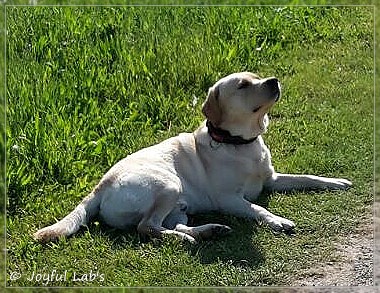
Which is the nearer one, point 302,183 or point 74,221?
point 74,221

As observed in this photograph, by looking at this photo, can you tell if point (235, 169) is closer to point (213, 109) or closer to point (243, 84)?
point (213, 109)

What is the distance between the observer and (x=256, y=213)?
4723 mm

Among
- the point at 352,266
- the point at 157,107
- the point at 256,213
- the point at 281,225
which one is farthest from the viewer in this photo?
the point at 157,107

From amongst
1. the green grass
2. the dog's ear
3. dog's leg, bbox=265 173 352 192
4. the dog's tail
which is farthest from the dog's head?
the dog's tail

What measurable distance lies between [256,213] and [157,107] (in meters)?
0.78

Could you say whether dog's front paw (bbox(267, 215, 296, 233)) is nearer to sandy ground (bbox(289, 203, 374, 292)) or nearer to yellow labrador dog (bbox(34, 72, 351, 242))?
yellow labrador dog (bbox(34, 72, 351, 242))

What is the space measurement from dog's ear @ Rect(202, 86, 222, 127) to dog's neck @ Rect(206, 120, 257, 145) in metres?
0.03

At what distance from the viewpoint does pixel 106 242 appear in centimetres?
462

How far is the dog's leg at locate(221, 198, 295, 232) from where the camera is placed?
4.60 meters

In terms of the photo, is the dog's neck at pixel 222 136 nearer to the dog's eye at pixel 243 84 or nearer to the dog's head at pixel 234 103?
the dog's head at pixel 234 103

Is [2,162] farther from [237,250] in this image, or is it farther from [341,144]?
[341,144]

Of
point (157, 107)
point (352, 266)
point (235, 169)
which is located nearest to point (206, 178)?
point (235, 169)

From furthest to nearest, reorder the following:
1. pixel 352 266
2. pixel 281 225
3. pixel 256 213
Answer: pixel 256 213 < pixel 281 225 < pixel 352 266

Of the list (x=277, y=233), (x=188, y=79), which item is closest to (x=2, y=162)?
(x=188, y=79)
